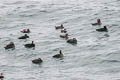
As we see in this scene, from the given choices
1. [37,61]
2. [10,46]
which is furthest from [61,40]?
[37,61]

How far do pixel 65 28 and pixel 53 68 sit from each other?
15.9 m

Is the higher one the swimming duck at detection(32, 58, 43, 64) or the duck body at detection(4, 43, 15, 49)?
the duck body at detection(4, 43, 15, 49)

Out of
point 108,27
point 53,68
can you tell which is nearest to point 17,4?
point 108,27

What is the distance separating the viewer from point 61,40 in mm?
61438

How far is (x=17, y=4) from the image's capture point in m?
82.6

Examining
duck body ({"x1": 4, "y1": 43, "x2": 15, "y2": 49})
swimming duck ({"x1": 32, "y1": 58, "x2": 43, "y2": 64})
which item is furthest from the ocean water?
duck body ({"x1": 4, "y1": 43, "x2": 15, "y2": 49})

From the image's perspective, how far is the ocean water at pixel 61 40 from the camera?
165 ft

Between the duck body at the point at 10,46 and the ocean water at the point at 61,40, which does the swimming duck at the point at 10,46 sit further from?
the ocean water at the point at 61,40

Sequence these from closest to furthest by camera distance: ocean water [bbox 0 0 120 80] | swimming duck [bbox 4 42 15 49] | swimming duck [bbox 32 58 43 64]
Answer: ocean water [bbox 0 0 120 80] < swimming duck [bbox 32 58 43 64] < swimming duck [bbox 4 42 15 49]

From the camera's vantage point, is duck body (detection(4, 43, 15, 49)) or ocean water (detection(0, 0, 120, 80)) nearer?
ocean water (detection(0, 0, 120, 80))

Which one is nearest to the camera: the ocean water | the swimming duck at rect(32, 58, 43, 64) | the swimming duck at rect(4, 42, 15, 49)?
the ocean water

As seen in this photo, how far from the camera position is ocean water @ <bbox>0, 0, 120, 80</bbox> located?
165 ft

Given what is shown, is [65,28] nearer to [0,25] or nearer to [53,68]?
[0,25]

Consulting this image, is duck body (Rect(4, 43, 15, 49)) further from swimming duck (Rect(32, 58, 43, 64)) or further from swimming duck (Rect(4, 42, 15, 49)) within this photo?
swimming duck (Rect(32, 58, 43, 64))
